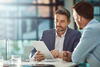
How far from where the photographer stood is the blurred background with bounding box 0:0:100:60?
734cm

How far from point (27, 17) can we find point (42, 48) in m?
4.22

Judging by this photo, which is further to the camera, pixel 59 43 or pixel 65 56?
pixel 59 43

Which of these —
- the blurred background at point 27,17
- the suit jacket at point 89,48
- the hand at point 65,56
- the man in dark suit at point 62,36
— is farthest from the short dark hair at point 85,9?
the blurred background at point 27,17

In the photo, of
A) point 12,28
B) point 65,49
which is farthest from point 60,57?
point 12,28

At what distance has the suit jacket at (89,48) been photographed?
9.64 ft

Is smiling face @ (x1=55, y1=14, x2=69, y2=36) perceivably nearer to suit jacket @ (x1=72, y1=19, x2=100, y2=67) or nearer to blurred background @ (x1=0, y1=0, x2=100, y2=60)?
suit jacket @ (x1=72, y1=19, x2=100, y2=67)

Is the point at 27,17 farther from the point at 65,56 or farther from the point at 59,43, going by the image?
the point at 65,56

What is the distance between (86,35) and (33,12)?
15.2ft

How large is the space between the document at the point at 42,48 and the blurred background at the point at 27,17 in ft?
12.7

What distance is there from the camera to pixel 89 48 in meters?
2.95

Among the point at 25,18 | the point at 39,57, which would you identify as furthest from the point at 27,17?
the point at 39,57

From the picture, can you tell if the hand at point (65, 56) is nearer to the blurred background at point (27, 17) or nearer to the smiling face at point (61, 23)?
the smiling face at point (61, 23)

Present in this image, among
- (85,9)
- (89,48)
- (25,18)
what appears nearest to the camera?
(89,48)

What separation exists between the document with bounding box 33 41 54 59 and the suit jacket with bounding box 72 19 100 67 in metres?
0.44
